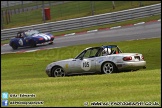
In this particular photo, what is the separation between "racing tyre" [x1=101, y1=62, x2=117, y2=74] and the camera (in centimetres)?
1306

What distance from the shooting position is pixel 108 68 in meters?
13.2

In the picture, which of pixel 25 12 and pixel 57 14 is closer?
pixel 57 14

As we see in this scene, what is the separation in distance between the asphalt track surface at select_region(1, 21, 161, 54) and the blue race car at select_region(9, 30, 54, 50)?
1.14 feet

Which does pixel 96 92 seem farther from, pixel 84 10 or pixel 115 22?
pixel 84 10

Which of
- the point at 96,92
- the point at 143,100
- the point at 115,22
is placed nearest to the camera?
the point at 143,100

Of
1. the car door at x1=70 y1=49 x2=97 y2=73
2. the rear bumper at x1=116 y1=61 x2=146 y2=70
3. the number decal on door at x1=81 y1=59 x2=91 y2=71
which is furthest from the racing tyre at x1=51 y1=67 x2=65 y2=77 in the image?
the rear bumper at x1=116 y1=61 x2=146 y2=70

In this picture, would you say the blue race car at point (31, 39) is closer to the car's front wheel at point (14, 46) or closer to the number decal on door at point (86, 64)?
the car's front wheel at point (14, 46)

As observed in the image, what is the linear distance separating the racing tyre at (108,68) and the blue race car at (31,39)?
13.7 m

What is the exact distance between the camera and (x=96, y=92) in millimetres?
8867

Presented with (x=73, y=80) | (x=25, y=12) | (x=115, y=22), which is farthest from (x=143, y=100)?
(x=25, y=12)

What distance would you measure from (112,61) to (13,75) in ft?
16.1

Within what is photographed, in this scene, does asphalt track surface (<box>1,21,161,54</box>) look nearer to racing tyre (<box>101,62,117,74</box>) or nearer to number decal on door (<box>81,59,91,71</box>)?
number decal on door (<box>81,59,91,71</box>)

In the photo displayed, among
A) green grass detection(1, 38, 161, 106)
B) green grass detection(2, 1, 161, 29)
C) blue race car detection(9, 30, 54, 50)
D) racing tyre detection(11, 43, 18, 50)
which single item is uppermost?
green grass detection(2, 1, 161, 29)

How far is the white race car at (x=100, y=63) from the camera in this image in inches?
512
